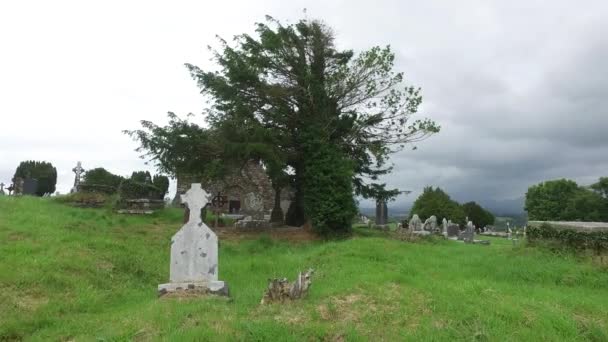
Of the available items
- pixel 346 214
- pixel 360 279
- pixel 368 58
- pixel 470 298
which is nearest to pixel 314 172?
pixel 346 214

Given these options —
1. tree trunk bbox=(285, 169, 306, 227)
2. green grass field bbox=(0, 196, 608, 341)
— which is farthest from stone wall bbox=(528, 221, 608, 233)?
tree trunk bbox=(285, 169, 306, 227)

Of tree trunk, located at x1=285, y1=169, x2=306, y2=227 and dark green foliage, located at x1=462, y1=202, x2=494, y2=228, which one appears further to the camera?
dark green foliage, located at x1=462, y1=202, x2=494, y2=228

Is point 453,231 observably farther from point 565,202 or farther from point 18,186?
point 565,202

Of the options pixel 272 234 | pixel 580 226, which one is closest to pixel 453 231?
pixel 272 234

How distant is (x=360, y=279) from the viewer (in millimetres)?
8047

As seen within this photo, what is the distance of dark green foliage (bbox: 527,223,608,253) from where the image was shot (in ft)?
34.0

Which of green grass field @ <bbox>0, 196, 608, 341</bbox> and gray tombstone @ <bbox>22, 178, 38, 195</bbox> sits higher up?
gray tombstone @ <bbox>22, 178, 38, 195</bbox>

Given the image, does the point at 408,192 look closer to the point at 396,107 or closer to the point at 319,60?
the point at 396,107

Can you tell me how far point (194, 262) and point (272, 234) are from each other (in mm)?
8652

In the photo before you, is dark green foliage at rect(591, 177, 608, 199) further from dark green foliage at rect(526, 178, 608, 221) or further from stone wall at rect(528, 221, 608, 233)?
stone wall at rect(528, 221, 608, 233)

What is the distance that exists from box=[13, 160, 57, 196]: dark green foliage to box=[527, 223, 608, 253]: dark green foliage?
88.2 ft

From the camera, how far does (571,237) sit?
35.6ft

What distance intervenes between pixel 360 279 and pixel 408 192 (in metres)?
11.8

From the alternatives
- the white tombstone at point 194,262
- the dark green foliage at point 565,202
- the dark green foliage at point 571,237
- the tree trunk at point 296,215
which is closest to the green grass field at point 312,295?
the white tombstone at point 194,262
